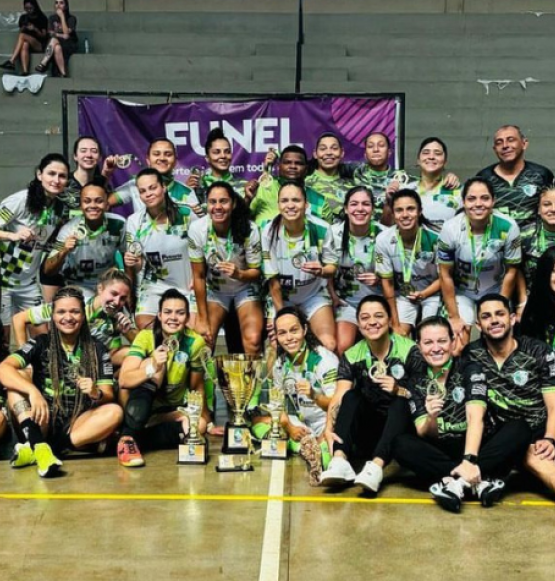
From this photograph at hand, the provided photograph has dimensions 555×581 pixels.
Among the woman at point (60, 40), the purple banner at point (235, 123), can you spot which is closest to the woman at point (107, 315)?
the purple banner at point (235, 123)

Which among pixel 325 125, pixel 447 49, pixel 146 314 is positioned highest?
pixel 447 49

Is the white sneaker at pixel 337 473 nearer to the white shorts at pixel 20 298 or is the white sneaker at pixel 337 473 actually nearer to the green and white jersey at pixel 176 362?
the green and white jersey at pixel 176 362

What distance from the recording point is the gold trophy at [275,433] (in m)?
6.70

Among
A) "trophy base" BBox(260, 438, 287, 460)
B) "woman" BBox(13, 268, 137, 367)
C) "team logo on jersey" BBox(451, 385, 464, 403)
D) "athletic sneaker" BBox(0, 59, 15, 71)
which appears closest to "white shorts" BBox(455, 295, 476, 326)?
"team logo on jersey" BBox(451, 385, 464, 403)

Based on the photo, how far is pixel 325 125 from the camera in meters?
9.78

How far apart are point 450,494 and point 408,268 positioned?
2298 millimetres

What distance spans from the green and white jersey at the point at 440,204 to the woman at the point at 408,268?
28 centimetres

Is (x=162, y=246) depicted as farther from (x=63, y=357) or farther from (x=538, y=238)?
(x=538, y=238)

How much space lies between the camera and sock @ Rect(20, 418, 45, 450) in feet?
21.4

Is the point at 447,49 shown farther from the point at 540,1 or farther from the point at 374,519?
the point at 374,519

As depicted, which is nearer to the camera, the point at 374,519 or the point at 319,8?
the point at 374,519

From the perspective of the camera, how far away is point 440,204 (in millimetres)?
7938

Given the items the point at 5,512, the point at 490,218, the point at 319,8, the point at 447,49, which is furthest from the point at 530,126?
the point at 5,512

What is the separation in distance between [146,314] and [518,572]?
12.3ft
